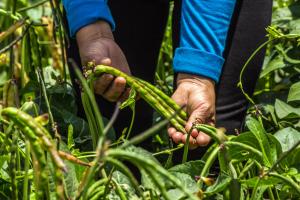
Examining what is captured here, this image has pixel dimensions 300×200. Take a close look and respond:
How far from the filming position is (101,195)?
0.89 metres

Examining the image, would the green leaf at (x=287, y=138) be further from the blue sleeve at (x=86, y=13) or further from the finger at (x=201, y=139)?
the blue sleeve at (x=86, y=13)

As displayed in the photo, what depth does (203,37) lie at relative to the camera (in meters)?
1.33

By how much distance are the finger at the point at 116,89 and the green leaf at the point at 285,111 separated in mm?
411

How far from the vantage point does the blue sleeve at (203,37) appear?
1316mm

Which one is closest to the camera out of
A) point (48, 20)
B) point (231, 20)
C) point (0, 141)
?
point (0, 141)

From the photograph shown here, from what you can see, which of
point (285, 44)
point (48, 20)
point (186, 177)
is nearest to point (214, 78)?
point (186, 177)

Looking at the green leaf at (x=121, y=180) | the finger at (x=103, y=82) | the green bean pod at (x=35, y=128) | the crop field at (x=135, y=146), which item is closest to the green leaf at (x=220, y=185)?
the crop field at (x=135, y=146)

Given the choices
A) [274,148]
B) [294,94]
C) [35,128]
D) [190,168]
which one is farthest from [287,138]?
[35,128]

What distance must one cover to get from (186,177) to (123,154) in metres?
0.29

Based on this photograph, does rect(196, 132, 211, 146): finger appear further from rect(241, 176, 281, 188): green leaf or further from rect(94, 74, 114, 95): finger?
rect(241, 176, 281, 188): green leaf

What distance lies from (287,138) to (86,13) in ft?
1.36

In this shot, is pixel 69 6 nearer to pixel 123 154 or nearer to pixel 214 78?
pixel 214 78

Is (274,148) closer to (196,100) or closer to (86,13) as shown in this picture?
(196,100)

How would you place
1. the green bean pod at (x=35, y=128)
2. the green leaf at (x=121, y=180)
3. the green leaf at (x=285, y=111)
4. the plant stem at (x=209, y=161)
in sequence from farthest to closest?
1. the green leaf at (x=285, y=111)
2. the green leaf at (x=121, y=180)
3. the plant stem at (x=209, y=161)
4. the green bean pod at (x=35, y=128)
